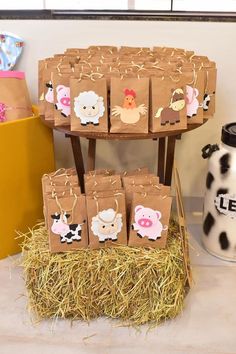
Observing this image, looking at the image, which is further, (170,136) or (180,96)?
(170,136)

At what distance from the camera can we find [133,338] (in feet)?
5.58

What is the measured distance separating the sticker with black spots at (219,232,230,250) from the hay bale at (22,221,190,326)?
0.36m

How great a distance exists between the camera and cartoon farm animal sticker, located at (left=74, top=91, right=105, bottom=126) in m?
1.69

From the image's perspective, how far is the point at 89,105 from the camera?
1.69 m

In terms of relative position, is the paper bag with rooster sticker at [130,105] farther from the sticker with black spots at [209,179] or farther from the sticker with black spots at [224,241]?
the sticker with black spots at [224,241]

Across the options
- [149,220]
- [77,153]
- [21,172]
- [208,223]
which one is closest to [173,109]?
[149,220]

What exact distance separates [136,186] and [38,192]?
565 millimetres

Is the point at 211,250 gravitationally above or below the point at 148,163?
below

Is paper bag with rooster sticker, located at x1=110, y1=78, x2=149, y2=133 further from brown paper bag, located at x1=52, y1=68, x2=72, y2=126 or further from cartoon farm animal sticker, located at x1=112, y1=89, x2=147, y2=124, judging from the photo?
brown paper bag, located at x1=52, y1=68, x2=72, y2=126

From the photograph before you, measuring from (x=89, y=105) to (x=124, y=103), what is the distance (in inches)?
4.9

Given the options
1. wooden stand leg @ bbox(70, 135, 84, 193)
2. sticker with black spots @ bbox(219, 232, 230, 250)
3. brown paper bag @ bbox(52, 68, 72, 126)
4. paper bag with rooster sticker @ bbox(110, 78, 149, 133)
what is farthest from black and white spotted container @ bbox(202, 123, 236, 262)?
brown paper bag @ bbox(52, 68, 72, 126)

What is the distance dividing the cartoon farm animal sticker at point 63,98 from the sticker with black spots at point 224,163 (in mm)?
677
